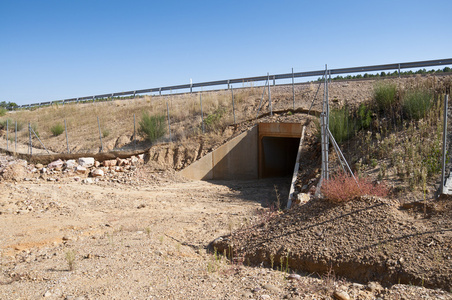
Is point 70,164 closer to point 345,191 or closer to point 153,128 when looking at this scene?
point 153,128

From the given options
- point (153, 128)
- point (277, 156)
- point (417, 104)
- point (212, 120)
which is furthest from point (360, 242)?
point (153, 128)

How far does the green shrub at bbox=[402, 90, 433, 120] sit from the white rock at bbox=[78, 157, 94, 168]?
12472mm

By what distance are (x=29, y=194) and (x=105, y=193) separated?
2.39m

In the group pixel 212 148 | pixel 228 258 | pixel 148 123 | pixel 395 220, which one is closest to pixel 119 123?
pixel 148 123

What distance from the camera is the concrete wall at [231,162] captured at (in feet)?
49.2

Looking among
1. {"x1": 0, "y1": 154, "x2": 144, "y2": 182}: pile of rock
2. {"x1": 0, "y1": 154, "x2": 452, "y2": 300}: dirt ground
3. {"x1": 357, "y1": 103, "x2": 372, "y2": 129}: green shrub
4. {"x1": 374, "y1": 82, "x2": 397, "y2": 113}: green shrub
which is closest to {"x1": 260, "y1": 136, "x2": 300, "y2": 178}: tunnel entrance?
{"x1": 0, "y1": 154, "x2": 452, "y2": 300}: dirt ground

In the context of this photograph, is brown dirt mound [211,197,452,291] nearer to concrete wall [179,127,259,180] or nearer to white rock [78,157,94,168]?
concrete wall [179,127,259,180]

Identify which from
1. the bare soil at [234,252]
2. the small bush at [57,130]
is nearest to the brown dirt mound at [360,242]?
the bare soil at [234,252]

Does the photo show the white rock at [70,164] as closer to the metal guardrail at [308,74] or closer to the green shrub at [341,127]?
the metal guardrail at [308,74]

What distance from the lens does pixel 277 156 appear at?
1592 centimetres

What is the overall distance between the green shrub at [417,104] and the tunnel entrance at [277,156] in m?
5.56

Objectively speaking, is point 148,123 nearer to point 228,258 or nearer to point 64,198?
point 64,198

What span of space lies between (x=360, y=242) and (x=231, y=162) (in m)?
9.69

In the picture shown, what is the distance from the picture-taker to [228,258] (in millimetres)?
6582
